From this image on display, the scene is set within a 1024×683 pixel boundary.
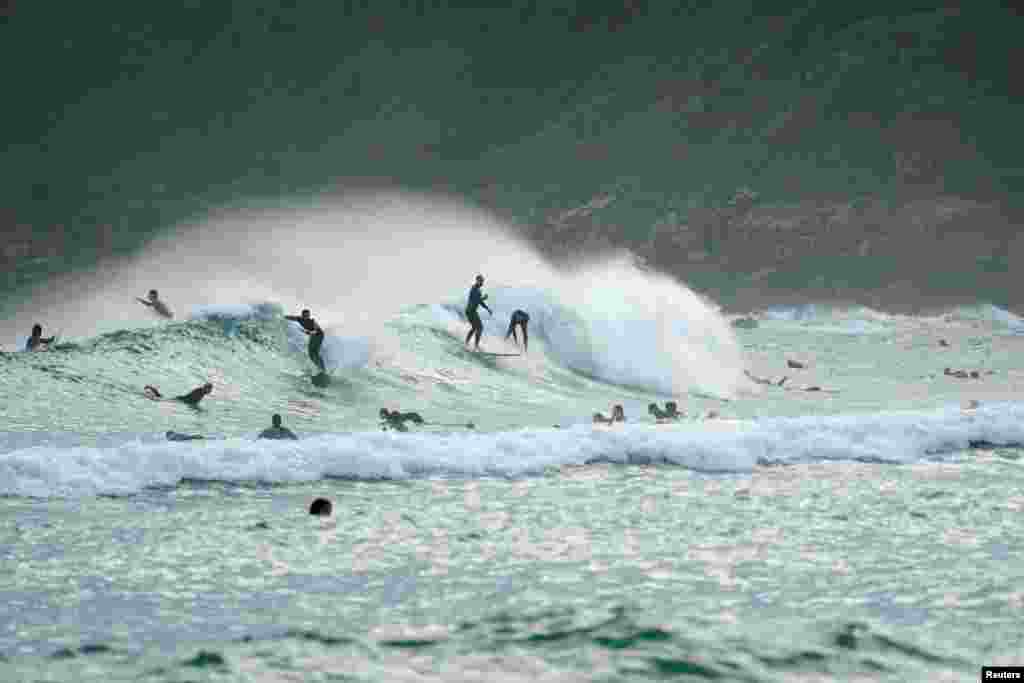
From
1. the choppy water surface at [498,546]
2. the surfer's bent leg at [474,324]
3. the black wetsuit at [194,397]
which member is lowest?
the choppy water surface at [498,546]

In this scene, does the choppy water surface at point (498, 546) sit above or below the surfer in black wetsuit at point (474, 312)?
below

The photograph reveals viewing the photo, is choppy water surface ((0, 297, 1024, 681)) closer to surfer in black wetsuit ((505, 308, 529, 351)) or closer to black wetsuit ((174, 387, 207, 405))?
black wetsuit ((174, 387, 207, 405))

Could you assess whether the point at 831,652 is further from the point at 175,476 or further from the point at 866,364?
the point at 866,364

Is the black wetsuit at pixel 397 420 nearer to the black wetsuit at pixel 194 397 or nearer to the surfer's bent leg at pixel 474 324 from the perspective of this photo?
the black wetsuit at pixel 194 397

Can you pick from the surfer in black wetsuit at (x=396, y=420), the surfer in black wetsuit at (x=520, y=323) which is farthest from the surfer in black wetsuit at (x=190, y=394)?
the surfer in black wetsuit at (x=520, y=323)

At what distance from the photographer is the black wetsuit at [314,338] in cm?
2408

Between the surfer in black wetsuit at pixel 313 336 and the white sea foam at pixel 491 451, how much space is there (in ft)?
28.3

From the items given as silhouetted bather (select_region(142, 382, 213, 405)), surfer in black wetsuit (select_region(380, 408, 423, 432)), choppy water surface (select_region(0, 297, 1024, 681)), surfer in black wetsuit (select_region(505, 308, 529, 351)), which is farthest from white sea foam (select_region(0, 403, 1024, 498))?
surfer in black wetsuit (select_region(505, 308, 529, 351))

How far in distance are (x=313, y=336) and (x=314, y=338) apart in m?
0.04

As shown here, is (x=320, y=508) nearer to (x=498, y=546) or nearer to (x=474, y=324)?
(x=498, y=546)

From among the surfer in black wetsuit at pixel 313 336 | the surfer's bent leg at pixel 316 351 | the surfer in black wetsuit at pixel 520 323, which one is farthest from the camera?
the surfer in black wetsuit at pixel 520 323

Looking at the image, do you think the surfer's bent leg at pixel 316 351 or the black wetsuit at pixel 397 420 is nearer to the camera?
the black wetsuit at pixel 397 420

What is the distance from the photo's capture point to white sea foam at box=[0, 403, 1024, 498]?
12.3 metres

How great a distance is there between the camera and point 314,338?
24688mm
